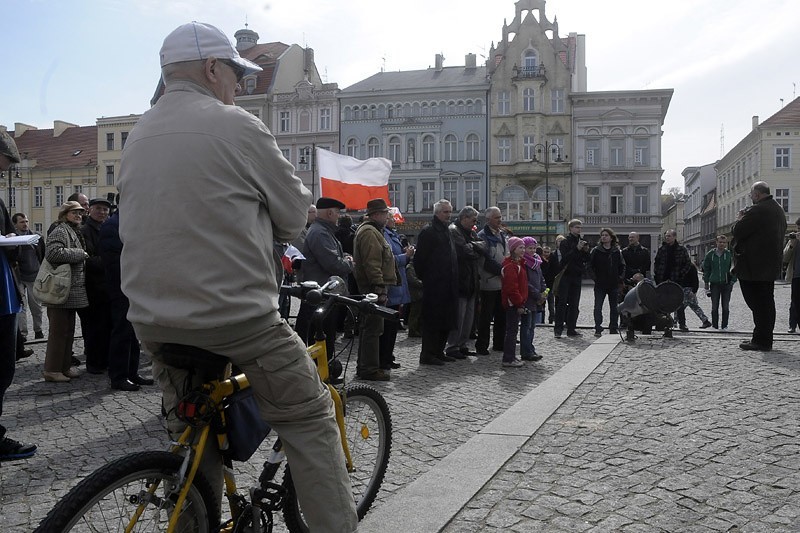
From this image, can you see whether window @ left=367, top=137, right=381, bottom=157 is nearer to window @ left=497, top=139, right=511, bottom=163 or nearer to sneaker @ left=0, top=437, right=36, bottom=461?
window @ left=497, top=139, right=511, bottom=163

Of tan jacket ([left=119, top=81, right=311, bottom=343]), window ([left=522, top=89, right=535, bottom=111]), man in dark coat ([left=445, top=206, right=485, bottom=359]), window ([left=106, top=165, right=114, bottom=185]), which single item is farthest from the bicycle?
window ([left=106, top=165, right=114, bottom=185])

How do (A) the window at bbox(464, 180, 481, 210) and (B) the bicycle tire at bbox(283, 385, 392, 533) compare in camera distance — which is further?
(A) the window at bbox(464, 180, 481, 210)

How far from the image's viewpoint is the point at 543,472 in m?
4.44

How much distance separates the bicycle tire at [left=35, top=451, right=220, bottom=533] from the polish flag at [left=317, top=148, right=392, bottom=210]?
1365 cm

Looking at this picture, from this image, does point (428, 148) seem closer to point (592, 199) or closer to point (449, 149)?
point (449, 149)

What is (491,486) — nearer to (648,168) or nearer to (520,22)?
(648,168)

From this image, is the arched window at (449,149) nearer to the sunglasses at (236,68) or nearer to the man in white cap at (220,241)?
the sunglasses at (236,68)

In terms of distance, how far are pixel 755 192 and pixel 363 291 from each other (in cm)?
547

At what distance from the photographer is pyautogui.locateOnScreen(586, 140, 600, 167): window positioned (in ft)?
166

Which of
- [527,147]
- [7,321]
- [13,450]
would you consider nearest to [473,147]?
[527,147]

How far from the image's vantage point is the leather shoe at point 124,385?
7.24 metres

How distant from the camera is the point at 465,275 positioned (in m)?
9.85

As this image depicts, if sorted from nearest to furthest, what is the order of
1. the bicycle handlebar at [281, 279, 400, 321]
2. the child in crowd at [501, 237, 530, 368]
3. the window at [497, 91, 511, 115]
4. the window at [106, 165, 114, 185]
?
the bicycle handlebar at [281, 279, 400, 321], the child in crowd at [501, 237, 530, 368], the window at [497, 91, 511, 115], the window at [106, 165, 114, 185]

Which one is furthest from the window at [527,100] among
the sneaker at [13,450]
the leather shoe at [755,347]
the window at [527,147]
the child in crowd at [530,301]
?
the sneaker at [13,450]
